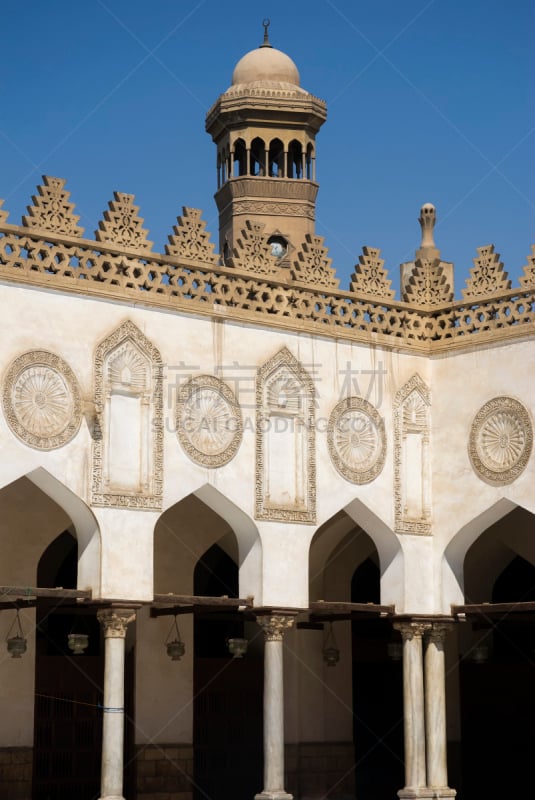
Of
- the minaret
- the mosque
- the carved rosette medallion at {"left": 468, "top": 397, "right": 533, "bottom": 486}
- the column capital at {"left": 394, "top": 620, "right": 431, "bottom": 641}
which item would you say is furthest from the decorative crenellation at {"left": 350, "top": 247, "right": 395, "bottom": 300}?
the minaret

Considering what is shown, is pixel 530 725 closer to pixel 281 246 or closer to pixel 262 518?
pixel 262 518

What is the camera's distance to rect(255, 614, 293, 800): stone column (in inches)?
631

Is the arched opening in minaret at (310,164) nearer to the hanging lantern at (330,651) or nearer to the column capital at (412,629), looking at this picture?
the hanging lantern at (330,651)

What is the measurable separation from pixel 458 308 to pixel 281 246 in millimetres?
9579

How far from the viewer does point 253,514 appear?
16344 millimetres

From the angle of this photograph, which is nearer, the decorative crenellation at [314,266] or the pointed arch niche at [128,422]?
the pointed arch niche at [128,422]

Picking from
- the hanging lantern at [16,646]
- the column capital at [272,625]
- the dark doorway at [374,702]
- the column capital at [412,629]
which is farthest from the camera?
the dark doorway at [374,702]

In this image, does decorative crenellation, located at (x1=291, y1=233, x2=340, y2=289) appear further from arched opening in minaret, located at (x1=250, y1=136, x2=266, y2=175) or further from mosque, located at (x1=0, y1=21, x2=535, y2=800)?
arched opening in minaret, located at (x1=250, y1=136, x2=266, y2=175)

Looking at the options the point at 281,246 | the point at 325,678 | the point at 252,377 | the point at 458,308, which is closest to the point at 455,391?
the point at 458,308

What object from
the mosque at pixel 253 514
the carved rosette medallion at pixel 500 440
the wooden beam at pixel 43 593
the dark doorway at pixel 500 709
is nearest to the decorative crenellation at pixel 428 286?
the mosque at pixel 253 514

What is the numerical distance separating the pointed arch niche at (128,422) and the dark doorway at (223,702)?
12.4 feet

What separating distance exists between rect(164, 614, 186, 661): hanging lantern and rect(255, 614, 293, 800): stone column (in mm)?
1624

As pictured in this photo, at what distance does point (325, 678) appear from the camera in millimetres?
19438

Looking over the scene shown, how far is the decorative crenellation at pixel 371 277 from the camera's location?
1789 cm
